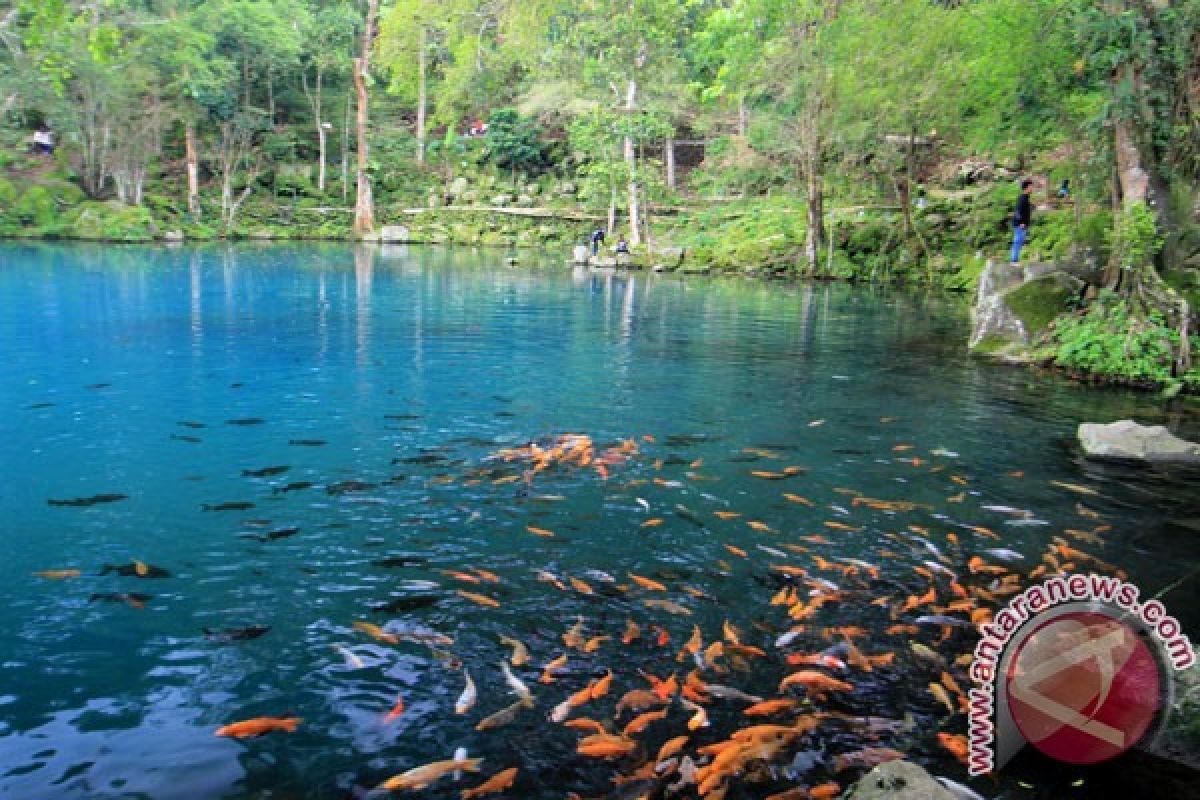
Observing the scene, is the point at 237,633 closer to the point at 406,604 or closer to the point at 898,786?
the point at 406,604

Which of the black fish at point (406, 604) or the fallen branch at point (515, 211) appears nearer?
the black fish at point (406, 604)

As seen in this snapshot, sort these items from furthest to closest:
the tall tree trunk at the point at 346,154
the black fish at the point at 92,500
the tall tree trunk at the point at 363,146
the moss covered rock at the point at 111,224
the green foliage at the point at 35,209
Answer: the tall tree trunk at the point at 346,154 < the tall tree trunk at the point at 363,146 < the moss covered rock at the point at 111,224 < the green foliage at the point at 35,209 < the black fish at the point at 92,500

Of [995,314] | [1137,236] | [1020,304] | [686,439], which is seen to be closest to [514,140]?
[995,314]

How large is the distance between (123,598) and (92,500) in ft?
6.56

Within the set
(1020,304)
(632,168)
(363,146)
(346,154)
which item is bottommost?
(1020,304)

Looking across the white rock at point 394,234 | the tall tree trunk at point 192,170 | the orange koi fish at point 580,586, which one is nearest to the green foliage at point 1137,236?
the orange koi fish at point 580,586

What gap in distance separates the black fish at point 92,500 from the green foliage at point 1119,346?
541 inches

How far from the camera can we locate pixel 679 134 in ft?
159

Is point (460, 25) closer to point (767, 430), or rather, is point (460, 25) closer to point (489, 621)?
point (767, 430)

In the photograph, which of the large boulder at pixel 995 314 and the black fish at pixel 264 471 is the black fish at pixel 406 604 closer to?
the black fish at pixel 264 471

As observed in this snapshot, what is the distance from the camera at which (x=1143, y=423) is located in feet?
35.0

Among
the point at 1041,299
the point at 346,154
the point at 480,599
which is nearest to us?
the point at 480,599

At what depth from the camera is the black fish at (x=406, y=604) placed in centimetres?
502

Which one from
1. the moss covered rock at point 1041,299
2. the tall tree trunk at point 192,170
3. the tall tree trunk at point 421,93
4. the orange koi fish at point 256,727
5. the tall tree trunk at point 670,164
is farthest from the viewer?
the tall tree trunk at point 421,93
